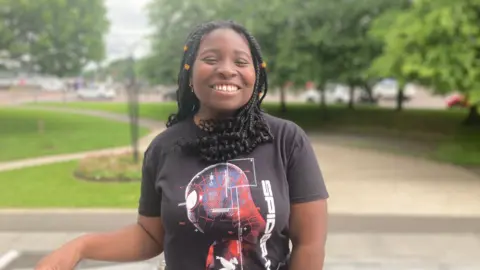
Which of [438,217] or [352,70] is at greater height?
[352,70]

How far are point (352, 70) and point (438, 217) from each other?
10.5m

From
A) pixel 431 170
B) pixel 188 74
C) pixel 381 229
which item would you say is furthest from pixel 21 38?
pixel 188 74

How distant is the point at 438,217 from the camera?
646cm

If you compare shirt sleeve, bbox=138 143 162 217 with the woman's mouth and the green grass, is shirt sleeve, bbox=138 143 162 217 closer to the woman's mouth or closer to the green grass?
the woman's mouth

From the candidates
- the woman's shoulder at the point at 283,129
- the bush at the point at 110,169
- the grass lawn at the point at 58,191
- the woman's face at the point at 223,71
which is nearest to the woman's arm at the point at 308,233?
the woman's shoulder at the point at 283,129

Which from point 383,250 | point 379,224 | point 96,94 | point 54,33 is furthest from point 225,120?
point 96,94

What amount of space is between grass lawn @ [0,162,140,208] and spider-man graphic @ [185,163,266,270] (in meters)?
6.06

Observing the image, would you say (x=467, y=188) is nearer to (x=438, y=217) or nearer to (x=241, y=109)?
(x=438, y=217)

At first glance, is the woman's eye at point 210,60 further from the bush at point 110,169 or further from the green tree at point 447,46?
the green tree at point 447,46

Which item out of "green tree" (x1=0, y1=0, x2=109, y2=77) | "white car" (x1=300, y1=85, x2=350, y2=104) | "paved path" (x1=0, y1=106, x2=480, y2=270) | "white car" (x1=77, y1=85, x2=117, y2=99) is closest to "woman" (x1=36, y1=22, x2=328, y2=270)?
"paved path" (x1=0, y1=106, x2=480, y2=270)

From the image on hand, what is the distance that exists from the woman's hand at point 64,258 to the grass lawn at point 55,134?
12.0 meters

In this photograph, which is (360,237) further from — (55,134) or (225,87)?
(55,134)

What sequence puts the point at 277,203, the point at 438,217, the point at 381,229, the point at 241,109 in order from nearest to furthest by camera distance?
the point at 277,203 < the point at 241,109 < the point at 381,229 < the point at 438,217

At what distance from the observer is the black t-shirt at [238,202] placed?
132 cm
